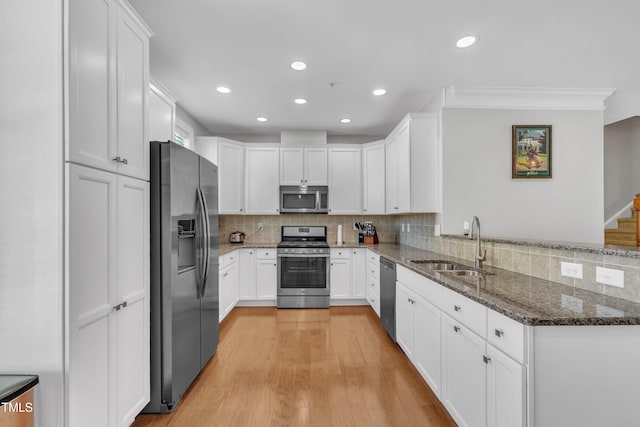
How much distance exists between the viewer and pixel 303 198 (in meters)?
4.71

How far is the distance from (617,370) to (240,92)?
3551 mm

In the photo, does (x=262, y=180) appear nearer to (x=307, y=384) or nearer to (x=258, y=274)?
(x=258, y=274)

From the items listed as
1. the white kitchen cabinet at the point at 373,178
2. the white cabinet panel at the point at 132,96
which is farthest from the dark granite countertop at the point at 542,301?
the white kitchen cabinet at the point at 373,178

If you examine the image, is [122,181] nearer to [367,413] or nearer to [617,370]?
[367,413]

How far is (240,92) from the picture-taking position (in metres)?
3.31

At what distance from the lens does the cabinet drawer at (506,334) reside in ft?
3.91

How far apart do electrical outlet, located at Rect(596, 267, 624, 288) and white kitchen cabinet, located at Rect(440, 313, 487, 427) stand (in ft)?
2.27

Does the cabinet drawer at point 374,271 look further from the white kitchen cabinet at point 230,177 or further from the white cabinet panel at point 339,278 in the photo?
the white kitchen cabinet at point 230,177

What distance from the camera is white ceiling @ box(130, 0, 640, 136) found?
1.99 metres

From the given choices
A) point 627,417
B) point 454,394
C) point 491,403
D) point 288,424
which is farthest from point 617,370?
point 288,424

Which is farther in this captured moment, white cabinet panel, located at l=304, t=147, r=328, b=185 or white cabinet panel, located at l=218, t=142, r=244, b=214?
white cabinet panel, located at l=304, t=147, r=328, b=185

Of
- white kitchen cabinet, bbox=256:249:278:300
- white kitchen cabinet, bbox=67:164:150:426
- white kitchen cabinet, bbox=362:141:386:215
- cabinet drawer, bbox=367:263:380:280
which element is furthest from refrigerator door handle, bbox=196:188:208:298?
white kitchen cabinet, bbox=362:141:386:215

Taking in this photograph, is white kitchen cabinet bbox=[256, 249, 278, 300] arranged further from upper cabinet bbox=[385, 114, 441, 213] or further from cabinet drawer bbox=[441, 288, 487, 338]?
cabinet drawer bbox=[441, 288, 487, 338]

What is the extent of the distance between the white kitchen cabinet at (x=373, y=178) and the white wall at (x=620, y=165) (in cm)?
380
